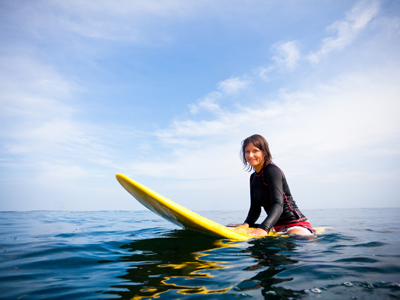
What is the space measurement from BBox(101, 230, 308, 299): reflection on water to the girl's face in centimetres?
109

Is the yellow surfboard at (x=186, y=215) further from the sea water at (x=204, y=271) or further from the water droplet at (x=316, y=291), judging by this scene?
the water droplet at (x=316, y=291)

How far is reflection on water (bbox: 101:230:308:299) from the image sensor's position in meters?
1.53

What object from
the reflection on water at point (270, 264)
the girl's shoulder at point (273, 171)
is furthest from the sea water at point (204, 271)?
the girl's shoulder at point (273, 171)

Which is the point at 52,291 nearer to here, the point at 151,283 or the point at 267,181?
the point at 151,283

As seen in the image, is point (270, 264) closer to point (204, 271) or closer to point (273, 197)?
point (204, 271)

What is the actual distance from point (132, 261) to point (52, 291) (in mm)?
768

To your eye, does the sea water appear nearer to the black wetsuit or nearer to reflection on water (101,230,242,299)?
reflection on water (101,230,242,299)

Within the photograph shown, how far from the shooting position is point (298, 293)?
1.47 m

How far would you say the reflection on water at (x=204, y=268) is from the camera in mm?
1530

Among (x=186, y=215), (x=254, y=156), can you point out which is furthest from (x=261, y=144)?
(x=186, y=215)

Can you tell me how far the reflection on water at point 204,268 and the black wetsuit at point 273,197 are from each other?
0.36 meters

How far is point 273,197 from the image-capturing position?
3.25m

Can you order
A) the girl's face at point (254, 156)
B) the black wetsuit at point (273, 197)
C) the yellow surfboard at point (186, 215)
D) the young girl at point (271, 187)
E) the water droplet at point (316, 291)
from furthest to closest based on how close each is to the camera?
1. the girl's face at point (254, 156)
2. the young girl at point (271, 187)
3. the black wetsuit at point (273, 197)
4. the yellow surfboard at point (186, 215)
5. the water droplet at point (316, 291)

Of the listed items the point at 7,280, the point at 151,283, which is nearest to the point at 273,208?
the point at 151,283
